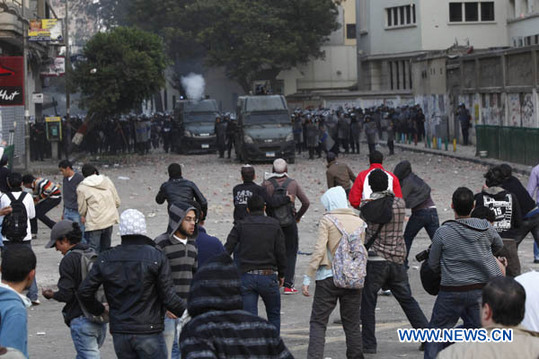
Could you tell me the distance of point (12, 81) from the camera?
1234 inches

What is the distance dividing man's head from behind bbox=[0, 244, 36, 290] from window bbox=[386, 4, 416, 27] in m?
60.1

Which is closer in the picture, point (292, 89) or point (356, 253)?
point (356, 253)

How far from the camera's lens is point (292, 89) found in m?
77.6

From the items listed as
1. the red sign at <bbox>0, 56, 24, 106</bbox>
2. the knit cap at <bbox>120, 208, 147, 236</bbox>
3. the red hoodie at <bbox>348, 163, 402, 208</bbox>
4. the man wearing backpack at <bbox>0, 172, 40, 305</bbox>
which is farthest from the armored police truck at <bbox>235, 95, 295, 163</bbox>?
the knit cap at <bbox>120, 208, 147, 236</bbox>

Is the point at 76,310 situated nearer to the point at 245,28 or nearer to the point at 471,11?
the point at 471,11

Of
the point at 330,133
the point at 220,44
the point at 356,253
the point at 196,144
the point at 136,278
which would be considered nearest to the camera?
the point at 136,278

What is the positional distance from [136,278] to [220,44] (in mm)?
64811

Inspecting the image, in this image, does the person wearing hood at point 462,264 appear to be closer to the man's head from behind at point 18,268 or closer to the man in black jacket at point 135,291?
the man in black jacket at point 135,291

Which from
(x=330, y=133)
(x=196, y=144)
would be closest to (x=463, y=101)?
(x=330, y=133)

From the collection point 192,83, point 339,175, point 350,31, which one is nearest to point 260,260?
point 339,175

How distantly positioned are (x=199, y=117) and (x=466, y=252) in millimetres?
37626

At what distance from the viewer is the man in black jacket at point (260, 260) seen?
29.2ft

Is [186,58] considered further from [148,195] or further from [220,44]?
[148,195]

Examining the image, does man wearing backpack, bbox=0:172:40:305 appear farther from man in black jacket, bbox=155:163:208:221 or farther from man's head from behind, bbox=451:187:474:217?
man's head from behind, bbox=451:187:474:217
